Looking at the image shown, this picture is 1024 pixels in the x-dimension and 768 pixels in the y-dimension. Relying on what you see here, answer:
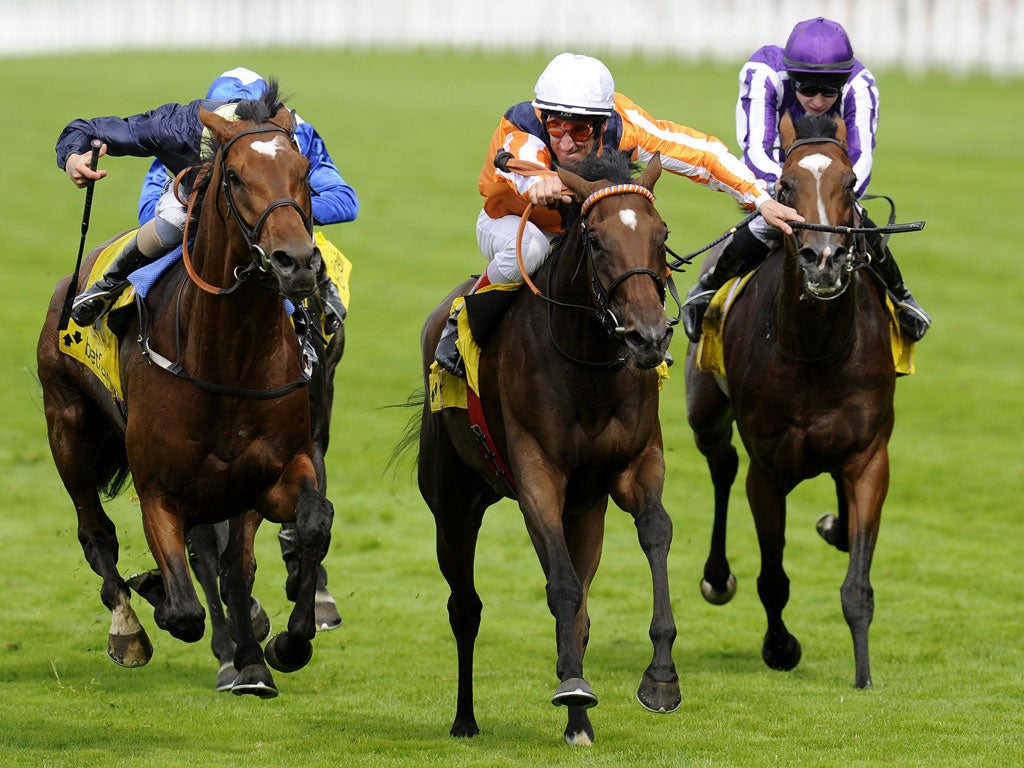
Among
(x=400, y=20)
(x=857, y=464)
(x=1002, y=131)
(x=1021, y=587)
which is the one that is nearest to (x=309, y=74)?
(x=400, y=20)

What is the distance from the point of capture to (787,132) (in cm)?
789

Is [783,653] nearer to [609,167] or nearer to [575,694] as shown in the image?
[575,694]

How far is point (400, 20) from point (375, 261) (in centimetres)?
2187

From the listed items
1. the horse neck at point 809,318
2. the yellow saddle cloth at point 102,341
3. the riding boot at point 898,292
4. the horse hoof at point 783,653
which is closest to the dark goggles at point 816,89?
the riding boot at point 898,292

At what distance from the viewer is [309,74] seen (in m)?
35.8

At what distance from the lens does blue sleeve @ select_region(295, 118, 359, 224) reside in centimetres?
827

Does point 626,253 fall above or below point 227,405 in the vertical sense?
above

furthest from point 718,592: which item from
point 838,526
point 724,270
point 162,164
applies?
point 162,164

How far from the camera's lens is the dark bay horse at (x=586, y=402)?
6.03 meters

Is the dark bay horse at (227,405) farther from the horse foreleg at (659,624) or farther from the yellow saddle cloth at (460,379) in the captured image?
the horse foreleg at (659,624)

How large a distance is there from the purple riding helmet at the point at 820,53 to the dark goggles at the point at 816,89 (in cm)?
6

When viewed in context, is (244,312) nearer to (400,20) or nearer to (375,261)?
(375,261)

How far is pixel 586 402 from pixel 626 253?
0.71 metres

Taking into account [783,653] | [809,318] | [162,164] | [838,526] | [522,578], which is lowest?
[522,578]
